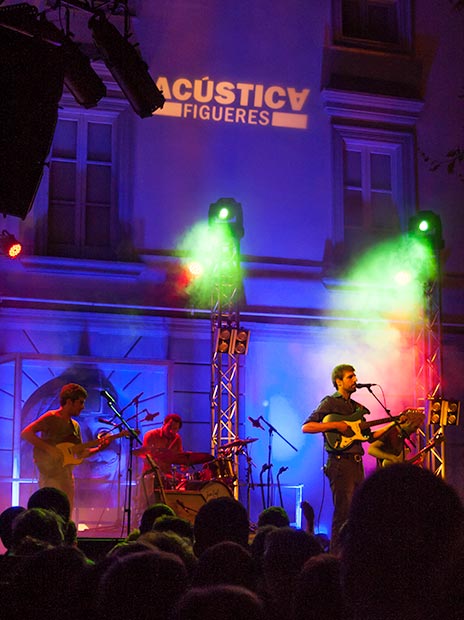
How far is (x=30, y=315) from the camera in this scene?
486 inches

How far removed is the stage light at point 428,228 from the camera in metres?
12.9

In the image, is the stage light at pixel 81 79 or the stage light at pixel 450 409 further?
the stage light at pixel 450 409

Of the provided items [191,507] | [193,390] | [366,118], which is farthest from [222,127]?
[191,507]

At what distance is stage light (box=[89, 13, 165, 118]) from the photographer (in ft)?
24.5

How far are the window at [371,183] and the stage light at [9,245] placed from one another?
5.30 metres

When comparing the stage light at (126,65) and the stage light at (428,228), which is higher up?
the stage light at (126,65)

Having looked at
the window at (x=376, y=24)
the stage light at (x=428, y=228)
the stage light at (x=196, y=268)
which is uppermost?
the window at (x=376, y=24)

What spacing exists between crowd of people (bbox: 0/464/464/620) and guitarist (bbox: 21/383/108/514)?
542 centimetres

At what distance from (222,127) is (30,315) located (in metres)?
4.30

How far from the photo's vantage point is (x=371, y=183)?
1466 cm

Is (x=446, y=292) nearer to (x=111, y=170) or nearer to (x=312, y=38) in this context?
(x=312, y=38)

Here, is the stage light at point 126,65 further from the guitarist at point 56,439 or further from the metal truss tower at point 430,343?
the metal truss tower at point 430,343

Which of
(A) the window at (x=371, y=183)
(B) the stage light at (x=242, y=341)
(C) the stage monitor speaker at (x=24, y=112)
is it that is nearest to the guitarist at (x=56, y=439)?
(C) the stage monitor speaker at (x=24, y=112)

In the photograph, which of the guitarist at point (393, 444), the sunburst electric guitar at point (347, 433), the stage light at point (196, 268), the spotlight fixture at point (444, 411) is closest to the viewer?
the sunburst electric guitar at point (347, 433)
